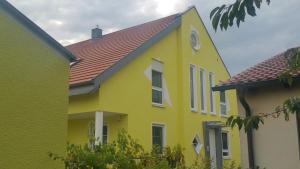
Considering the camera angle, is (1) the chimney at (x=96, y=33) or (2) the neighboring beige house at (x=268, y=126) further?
(1) the chimney at (x=96, y=33)

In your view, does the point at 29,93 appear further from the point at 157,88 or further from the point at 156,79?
the point at 156,79

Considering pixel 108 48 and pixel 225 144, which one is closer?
pixel 108 48

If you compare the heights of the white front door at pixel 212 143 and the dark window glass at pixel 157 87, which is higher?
the dark window glass at pixel 157 87

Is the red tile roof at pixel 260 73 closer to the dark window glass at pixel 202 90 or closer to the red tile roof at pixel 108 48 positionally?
the red tile roof at pixel 108 48

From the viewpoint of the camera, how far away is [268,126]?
905cm

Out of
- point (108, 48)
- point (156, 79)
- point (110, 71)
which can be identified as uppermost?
point (108, 48)

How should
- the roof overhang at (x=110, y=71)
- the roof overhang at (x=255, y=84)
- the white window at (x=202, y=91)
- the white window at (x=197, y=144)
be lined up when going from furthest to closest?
1. the white window at (x=202, y=91)
2. the white window at (x=197, y=144)
3. the roof overhang at (x=110, y=71)
4. the roof overhang at (x=255, y=84)

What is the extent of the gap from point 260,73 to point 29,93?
529cm

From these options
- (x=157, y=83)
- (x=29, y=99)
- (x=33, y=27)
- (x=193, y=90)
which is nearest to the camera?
(x=29, y=99)

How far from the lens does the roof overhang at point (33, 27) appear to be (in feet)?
23.5

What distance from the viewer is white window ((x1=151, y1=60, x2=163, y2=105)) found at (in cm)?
1653

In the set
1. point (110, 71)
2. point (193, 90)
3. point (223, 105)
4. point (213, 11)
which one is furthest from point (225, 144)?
point (213, 11)

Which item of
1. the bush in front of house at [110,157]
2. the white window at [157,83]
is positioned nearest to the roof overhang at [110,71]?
the white window at [157,83]

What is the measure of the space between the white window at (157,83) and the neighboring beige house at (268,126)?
278 inches
